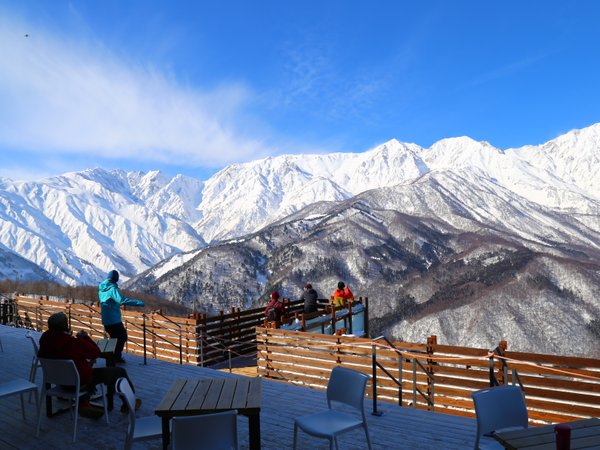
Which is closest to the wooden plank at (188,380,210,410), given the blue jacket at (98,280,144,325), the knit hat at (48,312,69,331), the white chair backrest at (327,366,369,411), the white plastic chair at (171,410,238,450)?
the white plastic chair at (171,410,238,450)

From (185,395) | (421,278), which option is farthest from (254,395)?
(421,278)

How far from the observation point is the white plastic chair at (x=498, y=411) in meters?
3.95

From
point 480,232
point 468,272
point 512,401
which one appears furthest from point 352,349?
point 480,232

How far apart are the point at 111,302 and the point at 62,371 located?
3.28 meters

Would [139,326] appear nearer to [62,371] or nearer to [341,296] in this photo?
[341,296]

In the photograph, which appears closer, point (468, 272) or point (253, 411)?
point (253, 411)

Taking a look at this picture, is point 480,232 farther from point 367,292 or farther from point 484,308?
point 484,308

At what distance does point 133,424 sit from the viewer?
162 inches

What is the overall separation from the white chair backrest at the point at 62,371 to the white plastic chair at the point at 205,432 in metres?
2.44

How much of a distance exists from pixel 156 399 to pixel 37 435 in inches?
76.1

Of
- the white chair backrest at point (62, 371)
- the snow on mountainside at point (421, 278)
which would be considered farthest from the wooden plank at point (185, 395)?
the snow on mountainside at point (421, 278)

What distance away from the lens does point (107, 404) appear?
258 inches

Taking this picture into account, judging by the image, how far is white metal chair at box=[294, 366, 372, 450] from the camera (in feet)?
14.5

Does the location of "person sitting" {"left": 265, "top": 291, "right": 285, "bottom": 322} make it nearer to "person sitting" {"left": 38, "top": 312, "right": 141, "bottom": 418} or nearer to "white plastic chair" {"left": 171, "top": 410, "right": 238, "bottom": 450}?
"person sitting" {"left": 38, "top": 312, "right": 141, "bottom": 418}
